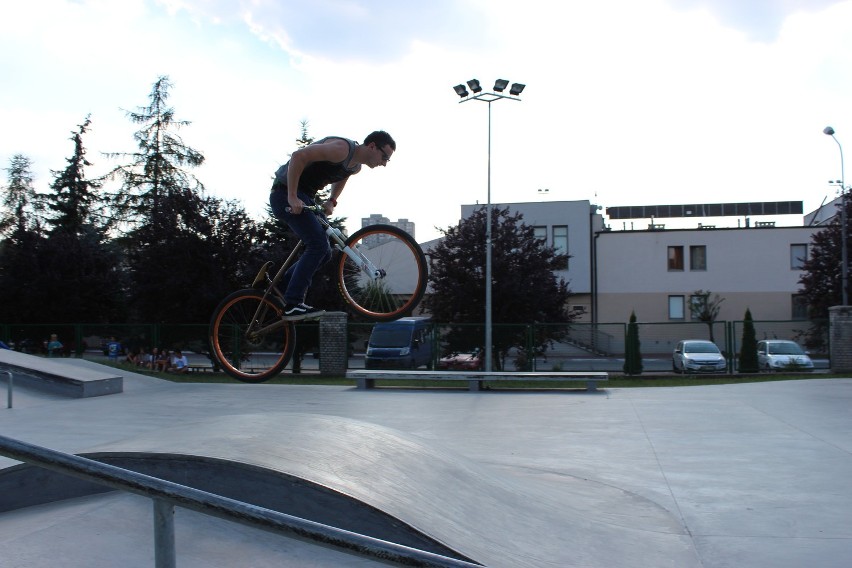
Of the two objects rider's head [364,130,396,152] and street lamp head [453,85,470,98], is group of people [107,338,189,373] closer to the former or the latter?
street lamp head [453,85,470,98]

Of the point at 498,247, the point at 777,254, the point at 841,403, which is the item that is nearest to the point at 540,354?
the point at 498,247

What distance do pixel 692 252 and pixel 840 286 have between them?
12.6 meters

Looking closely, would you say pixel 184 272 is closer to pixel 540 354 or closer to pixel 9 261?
pixel 540 354

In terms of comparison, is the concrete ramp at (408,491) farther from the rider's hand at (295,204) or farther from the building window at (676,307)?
the building window at (676,307)

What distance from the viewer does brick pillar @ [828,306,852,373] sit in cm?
2500

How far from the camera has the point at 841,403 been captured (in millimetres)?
15625

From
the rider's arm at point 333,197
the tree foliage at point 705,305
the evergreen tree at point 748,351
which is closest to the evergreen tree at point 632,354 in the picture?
the evergreen tree at point 748,351

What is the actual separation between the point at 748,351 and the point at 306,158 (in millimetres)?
25273

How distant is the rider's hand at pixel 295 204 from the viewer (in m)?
5.20

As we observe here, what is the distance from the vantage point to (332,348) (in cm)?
2606

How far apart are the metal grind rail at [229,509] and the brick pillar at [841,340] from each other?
2679cm

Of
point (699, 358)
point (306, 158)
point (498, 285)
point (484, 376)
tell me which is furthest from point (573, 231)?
point (306, 158)

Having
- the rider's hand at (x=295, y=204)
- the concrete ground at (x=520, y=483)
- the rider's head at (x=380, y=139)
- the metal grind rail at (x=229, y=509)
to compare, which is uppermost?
the rider's head at (x=380, y=139)

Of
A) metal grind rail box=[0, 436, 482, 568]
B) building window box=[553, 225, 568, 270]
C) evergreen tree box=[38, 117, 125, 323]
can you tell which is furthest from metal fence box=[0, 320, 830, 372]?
metal grind rail box=[0, 436, 482, 568]
